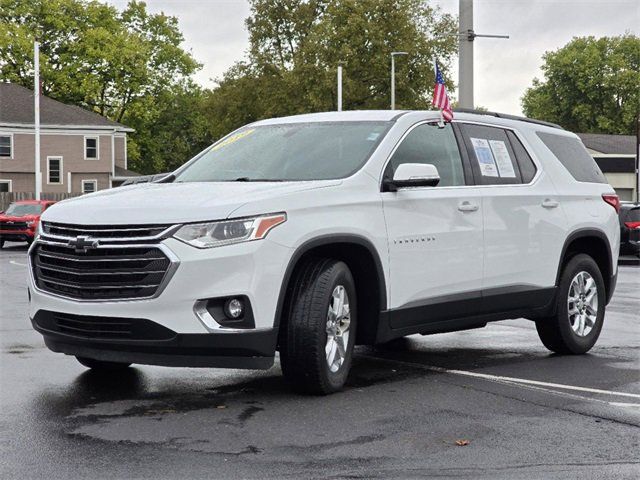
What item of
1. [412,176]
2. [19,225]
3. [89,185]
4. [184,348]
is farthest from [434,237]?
[89,185]

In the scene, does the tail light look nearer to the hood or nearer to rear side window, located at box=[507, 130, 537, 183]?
rear side window, located at box=[507, 130, 537, 183]

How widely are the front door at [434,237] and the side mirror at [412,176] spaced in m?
0.07

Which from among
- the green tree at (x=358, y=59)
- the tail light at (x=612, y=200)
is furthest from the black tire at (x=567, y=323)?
the green tree at (x=358, y=59)

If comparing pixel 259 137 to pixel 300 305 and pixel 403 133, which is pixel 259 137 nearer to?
pixel 403 133

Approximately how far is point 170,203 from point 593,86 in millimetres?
87529

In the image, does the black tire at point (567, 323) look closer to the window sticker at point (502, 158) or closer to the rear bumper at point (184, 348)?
the window sticker at point (502, 158)

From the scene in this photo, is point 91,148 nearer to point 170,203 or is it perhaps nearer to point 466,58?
point 466,58

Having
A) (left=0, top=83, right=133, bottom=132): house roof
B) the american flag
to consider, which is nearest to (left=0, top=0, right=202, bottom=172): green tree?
(left=0, top=83, right=133, bottom=132): house roof

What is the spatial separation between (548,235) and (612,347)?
1567 millimetres

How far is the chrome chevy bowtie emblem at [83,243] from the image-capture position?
6427mm

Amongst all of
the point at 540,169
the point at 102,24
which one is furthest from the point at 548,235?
the point at 102,24

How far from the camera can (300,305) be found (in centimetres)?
669

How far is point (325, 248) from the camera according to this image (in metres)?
6.98

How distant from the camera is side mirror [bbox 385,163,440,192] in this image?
727 centimetres
